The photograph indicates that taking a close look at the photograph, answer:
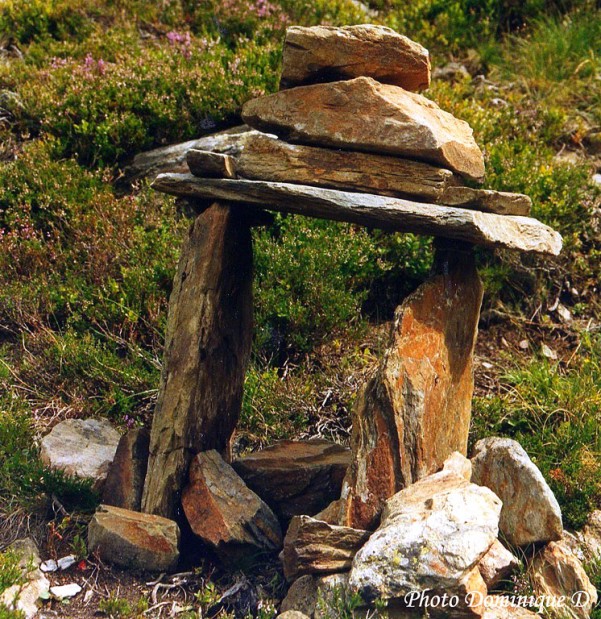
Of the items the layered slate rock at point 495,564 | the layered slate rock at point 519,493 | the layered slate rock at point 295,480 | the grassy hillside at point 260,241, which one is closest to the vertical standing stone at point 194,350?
the layered slate rock at point 295,480

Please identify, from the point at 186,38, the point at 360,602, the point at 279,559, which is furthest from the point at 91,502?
the point at 186,38

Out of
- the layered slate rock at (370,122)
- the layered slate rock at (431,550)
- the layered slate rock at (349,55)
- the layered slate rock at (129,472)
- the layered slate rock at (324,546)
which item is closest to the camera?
the layered slate rock at (431,550)

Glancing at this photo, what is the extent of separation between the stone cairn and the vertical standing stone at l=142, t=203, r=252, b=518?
0.04ft

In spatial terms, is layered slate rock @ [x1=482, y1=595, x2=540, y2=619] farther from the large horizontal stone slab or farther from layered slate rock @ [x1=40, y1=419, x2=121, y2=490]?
layered slate rock @ [x1=40, y1=419, x2=121, y2=490]

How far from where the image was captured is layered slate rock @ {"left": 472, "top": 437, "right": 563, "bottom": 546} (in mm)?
4707

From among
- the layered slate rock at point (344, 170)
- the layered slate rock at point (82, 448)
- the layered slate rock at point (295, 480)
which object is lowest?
the layered slate rock at point (82, 448)

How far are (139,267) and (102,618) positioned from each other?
11.0ft

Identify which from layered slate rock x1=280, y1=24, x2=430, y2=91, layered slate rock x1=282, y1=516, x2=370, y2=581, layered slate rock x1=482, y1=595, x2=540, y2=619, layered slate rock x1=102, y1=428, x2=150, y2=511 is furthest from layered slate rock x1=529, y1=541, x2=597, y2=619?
layered slate rock x1=280, y1=24, x2=430, y2=91

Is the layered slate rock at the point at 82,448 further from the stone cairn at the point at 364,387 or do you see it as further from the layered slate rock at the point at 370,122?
the layered slate rock at the point at 370,122

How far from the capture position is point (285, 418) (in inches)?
250

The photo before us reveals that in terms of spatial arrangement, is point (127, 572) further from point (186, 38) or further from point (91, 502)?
point (186, 38)

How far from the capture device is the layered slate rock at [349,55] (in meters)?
4.95

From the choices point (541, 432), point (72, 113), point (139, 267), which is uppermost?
point (72, 113)

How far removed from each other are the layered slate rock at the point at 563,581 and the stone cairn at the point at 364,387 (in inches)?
0.5
